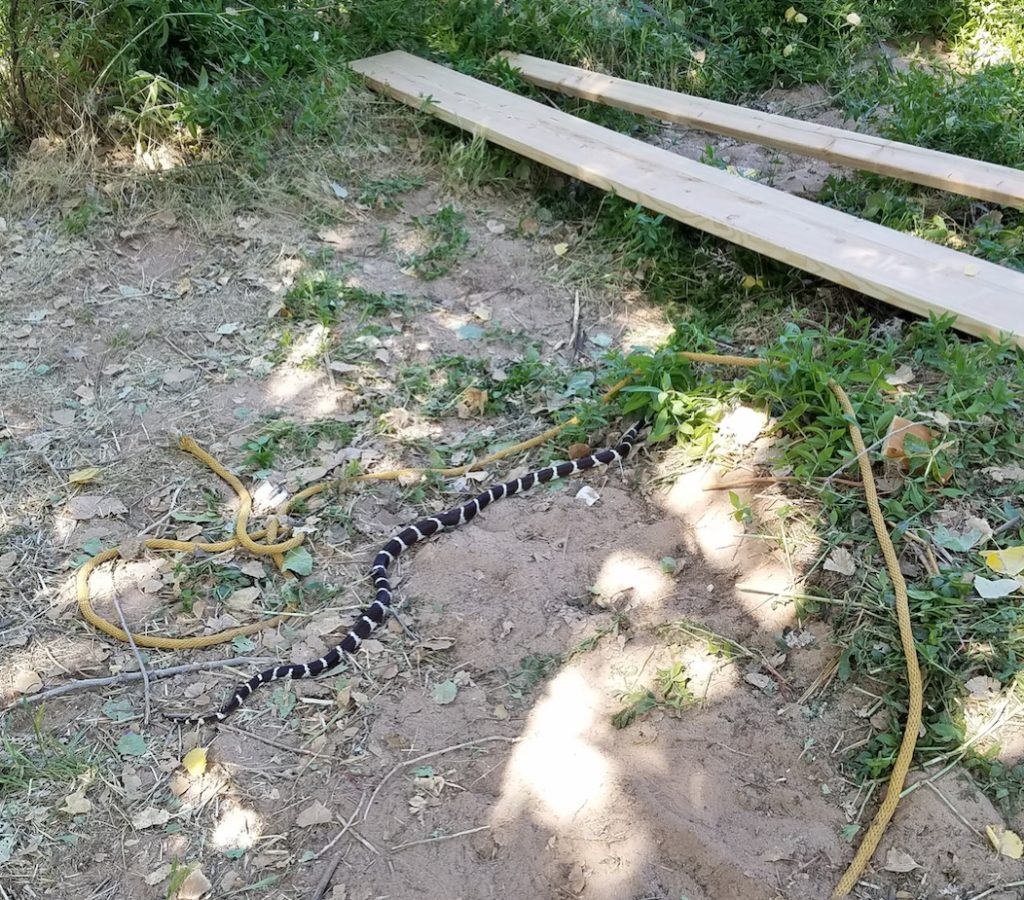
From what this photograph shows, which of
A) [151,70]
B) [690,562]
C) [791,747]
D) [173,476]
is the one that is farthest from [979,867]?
[151,70]

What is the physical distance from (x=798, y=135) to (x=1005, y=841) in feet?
13.0

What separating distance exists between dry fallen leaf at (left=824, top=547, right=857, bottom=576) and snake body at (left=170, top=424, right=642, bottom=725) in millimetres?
1061

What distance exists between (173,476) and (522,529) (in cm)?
154

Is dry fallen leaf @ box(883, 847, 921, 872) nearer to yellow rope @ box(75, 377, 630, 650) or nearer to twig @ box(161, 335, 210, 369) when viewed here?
yellow rope @ box(75, 377, 630, 650)

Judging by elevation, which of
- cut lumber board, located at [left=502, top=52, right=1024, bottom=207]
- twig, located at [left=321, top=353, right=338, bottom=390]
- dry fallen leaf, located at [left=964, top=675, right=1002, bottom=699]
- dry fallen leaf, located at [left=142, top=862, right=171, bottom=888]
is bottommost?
dry fallen leaf, located at [left=142, top=862, right=171, bottom=888]

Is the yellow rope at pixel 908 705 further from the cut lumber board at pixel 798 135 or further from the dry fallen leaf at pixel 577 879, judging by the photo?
the cut lumber board at pixel 798 135

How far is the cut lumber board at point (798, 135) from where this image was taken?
4.96m

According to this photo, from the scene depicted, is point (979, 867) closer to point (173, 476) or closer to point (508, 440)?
point (508, 440)

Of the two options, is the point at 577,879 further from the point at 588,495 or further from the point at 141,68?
the point at 141,68

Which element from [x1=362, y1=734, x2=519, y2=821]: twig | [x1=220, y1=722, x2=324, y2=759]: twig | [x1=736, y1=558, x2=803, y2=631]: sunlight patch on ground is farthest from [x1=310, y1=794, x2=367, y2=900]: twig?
[x1=736, y1=558, x2=803, y2=631]: sunlight patch on ground

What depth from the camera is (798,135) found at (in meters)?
5.60

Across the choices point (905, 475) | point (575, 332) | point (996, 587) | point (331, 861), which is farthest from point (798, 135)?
point (331, 861)

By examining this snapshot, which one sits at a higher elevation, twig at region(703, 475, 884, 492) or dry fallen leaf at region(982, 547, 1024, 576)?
dry fallen leaf at region(982, 547, 1024, 576)

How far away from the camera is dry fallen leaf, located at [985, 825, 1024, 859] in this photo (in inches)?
105
